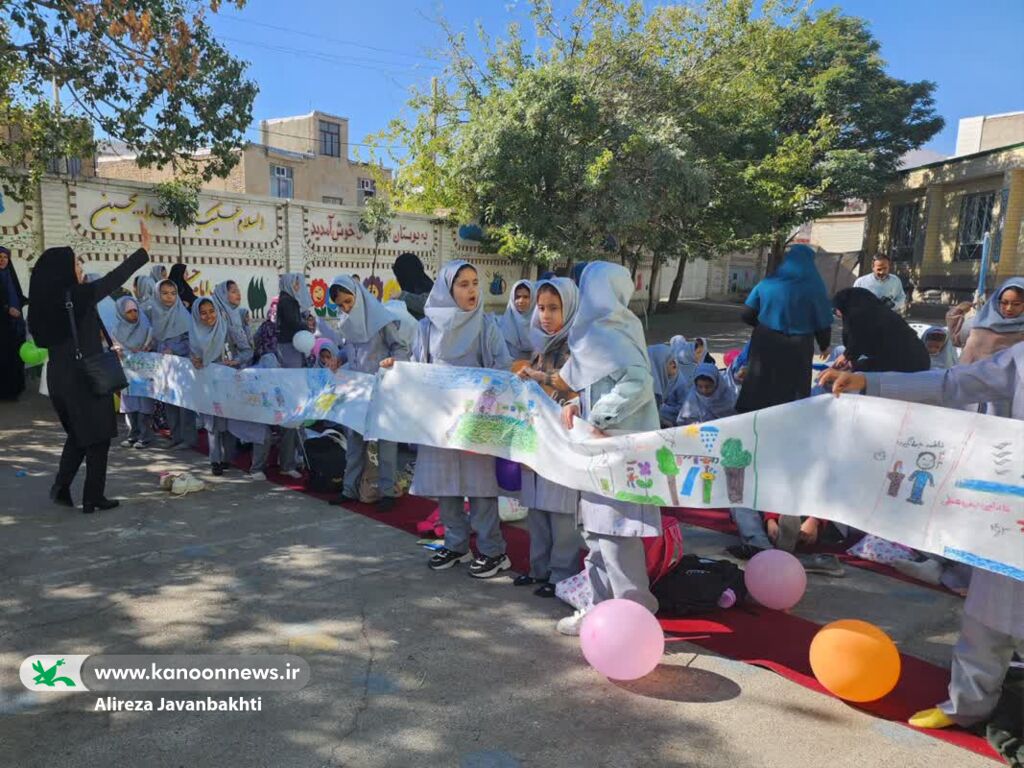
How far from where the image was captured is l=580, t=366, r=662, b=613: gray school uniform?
10.2 feet

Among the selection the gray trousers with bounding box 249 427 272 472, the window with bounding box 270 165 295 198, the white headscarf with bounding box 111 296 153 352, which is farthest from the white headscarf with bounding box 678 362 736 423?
the window with bounding box 270 165 295 198

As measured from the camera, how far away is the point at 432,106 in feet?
53.4

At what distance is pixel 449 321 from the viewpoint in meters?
4.12

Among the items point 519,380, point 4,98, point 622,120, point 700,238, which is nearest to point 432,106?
point 622,120

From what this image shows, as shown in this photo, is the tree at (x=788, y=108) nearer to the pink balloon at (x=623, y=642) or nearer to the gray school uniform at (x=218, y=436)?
the gray school uniform at (x=218, y=436)

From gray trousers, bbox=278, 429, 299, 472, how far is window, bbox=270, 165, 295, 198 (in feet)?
83.9

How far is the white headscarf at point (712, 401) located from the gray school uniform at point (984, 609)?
101 inches

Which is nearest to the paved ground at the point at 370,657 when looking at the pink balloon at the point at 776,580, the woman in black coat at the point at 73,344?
the pink balloon at the point at 776,580

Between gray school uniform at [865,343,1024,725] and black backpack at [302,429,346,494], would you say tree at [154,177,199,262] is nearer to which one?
black backpack at [302,429,346,494]

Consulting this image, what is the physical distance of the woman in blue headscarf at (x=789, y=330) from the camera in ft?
13.9

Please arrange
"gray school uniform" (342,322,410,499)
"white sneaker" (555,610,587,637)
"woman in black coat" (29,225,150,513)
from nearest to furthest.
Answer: "white sneaker" (555,610,587,637) → "woman in black coat" (29,225,150,513) → "gray school uniform" (342,322,410,499)

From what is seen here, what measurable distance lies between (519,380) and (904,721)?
2.26m

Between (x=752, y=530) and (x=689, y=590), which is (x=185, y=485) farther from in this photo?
(x=752, y=530)

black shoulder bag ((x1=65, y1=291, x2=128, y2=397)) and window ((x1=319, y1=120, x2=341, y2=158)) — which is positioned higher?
window ((x1=319, y1=120, x2=341, y2=158))
